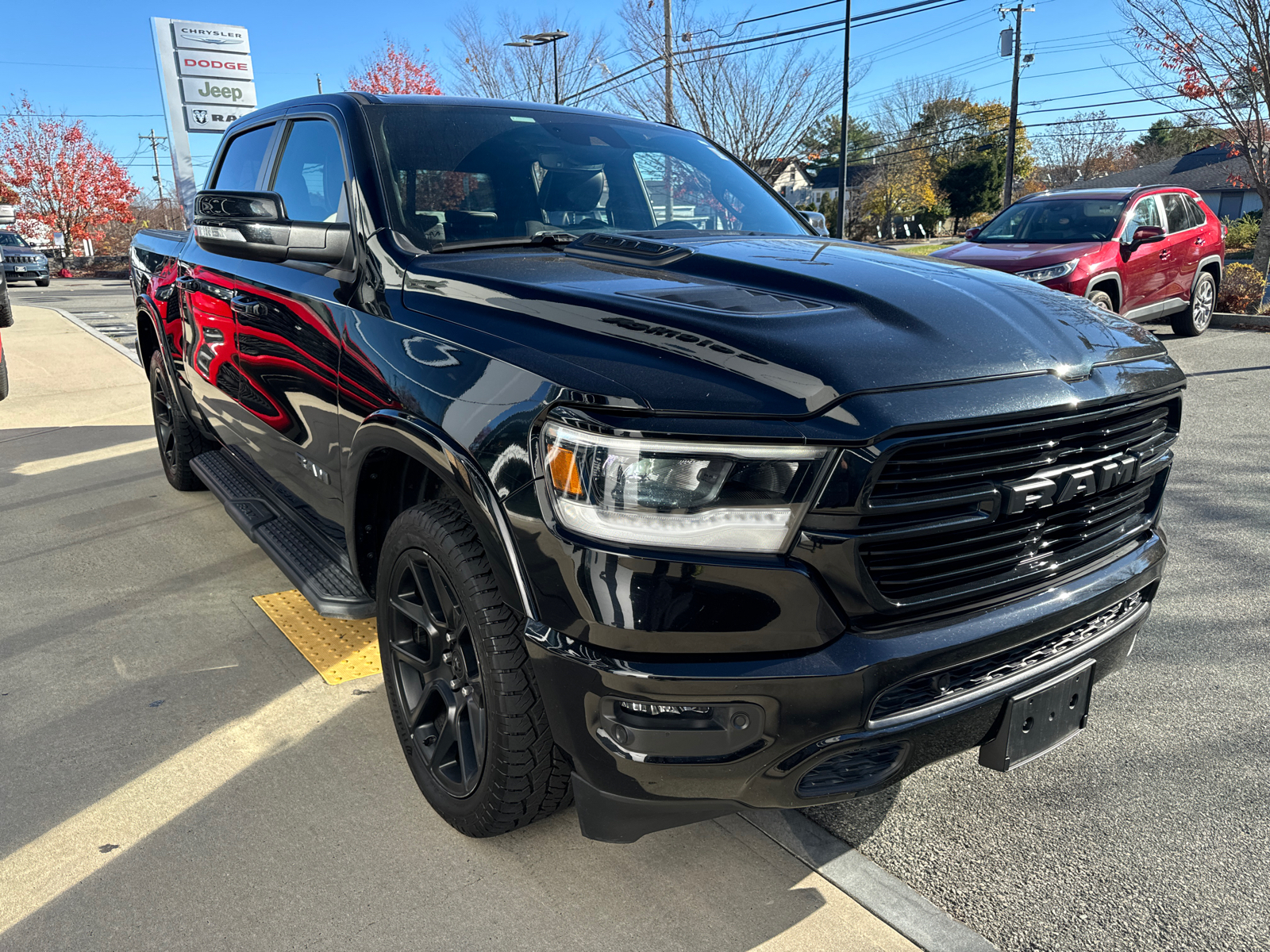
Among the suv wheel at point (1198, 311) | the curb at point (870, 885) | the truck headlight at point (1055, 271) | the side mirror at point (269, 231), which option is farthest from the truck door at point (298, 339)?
the suv wheel at point (1198, 311)

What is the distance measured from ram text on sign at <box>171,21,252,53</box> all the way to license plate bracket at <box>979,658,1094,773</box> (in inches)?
660

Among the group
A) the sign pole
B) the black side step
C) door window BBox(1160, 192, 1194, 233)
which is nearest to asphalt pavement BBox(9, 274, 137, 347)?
the sign pole

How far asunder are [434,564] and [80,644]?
6.87 feet

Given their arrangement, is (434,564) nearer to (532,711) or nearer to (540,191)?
(532,711)

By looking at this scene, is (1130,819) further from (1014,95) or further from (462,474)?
(1014,95)

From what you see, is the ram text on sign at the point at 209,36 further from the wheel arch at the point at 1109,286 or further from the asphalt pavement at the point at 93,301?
the wheel arch at the point at 1109,286

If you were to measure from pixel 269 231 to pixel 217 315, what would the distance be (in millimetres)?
1276

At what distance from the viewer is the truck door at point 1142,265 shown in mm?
9445

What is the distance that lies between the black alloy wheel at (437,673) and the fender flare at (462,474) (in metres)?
0.21

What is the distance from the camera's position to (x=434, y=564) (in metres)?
2.19

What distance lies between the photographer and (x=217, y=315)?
373 cm

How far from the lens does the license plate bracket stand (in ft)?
6.28

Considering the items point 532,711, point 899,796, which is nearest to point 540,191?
point 532,711

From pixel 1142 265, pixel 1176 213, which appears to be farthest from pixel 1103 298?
pixel 1176 213
